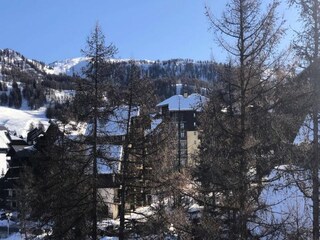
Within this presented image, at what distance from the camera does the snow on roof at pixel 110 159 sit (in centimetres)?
1764

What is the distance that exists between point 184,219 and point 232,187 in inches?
81.6

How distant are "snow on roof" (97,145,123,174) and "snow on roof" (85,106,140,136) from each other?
585 mm

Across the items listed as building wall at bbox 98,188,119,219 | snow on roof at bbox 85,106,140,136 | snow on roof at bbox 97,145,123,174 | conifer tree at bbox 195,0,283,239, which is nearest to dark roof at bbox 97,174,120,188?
snow on roof at bbox 97,145,123,174

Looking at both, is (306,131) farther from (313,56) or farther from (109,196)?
(109,196)

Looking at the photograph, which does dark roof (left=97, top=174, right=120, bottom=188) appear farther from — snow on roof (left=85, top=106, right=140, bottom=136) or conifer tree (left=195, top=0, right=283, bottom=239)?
conifer tree (left=195, top=0, right=283, bottom=239)

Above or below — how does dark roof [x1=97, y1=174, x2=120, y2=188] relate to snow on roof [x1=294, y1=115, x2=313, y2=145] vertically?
below

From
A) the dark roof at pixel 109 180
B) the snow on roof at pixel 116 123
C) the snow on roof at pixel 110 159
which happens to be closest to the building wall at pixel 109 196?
the dark roof at pixel 109 180

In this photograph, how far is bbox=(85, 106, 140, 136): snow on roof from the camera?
58.7ft

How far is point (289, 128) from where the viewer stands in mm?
11969

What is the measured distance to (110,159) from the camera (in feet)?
57.5

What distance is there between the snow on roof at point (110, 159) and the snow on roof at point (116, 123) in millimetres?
585

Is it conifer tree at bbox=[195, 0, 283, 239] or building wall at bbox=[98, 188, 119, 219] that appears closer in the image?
conifer tree at bbox=[195, 0, 283, 239]

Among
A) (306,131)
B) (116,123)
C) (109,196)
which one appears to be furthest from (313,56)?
(109,196)

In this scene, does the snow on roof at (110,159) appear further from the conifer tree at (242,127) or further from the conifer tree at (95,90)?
the conifer tree at (242,127)
